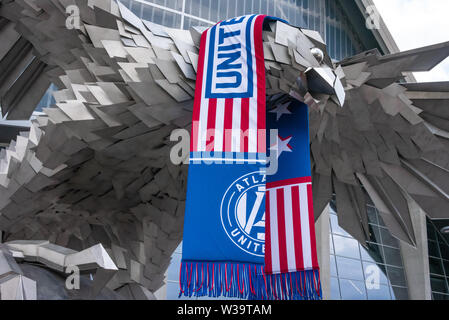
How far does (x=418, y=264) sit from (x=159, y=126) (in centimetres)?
1858

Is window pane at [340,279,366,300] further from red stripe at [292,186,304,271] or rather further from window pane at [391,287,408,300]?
red stripe at [292,186,304,271]

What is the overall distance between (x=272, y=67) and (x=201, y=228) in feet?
5.35

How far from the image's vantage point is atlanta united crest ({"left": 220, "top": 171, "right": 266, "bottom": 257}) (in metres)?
4.65

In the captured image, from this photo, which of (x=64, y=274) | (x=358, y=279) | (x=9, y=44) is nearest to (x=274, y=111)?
(x=64, y=274)

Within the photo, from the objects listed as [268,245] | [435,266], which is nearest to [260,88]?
[268,245]

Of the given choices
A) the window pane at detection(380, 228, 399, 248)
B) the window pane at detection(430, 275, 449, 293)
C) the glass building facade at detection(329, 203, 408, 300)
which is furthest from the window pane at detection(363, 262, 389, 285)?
the window pane at detection(430, 275, 449, 293)

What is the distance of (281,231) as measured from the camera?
542cm

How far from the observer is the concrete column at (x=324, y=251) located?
58.1 feet

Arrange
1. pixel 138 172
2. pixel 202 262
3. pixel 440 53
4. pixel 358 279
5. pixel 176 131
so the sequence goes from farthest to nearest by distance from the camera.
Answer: pixel 358 279
pixel 138 172
pixel 176 131
pixel 440 53
pixel 202 262

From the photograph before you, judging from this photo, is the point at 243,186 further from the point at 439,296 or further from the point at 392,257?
the point at 439,296

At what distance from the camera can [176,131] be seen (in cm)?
558

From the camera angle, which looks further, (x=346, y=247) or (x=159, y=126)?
(x=346, y=247)

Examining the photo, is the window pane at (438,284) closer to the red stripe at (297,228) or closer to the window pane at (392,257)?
the window pane at (392,257)

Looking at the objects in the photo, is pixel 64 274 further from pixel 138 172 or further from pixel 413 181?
pixel 413 181
